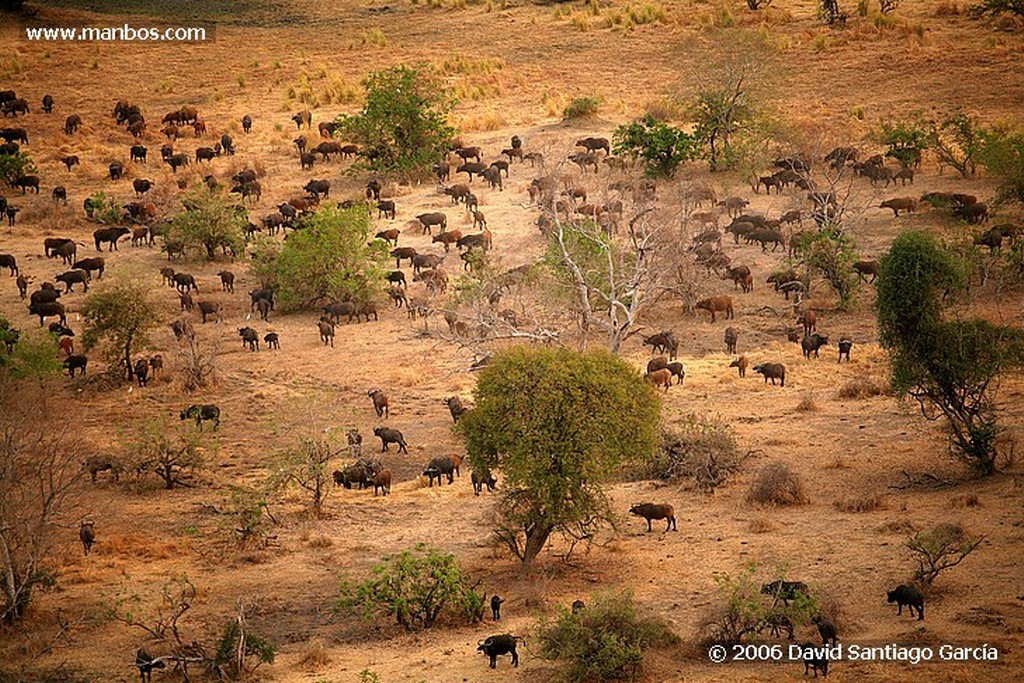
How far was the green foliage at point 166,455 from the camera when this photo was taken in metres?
24.1

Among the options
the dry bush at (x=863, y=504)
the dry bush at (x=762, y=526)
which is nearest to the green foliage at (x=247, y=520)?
the dry bush at (x=762, y=526)

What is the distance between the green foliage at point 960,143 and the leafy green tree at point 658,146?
23.5 ft

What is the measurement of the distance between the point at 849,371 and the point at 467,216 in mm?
13935

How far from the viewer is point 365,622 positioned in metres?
18.9

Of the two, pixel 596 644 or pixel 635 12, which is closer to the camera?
pixel 596 644

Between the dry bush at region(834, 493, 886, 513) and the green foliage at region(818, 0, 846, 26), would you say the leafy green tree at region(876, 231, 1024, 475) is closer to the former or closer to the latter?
the dry bush at region(834, 493, 886, 513)

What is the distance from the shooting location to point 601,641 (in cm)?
1623

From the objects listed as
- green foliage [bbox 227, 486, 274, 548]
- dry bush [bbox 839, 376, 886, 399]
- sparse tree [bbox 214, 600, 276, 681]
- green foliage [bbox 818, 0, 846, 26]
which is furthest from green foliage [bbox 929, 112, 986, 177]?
sparse tree [bbox 214, 600, 276, 681]

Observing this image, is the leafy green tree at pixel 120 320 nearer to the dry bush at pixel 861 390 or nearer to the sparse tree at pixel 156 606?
the sparse tree at pixel 156 606

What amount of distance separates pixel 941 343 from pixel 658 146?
19752 mm

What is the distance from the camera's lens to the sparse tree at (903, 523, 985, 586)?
1767 centimetres

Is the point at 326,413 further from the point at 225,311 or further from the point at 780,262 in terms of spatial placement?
the point at 780,262

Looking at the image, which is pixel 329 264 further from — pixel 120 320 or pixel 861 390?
pixel 861 390

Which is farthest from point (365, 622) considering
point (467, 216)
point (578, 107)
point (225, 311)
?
point (578, 107)
